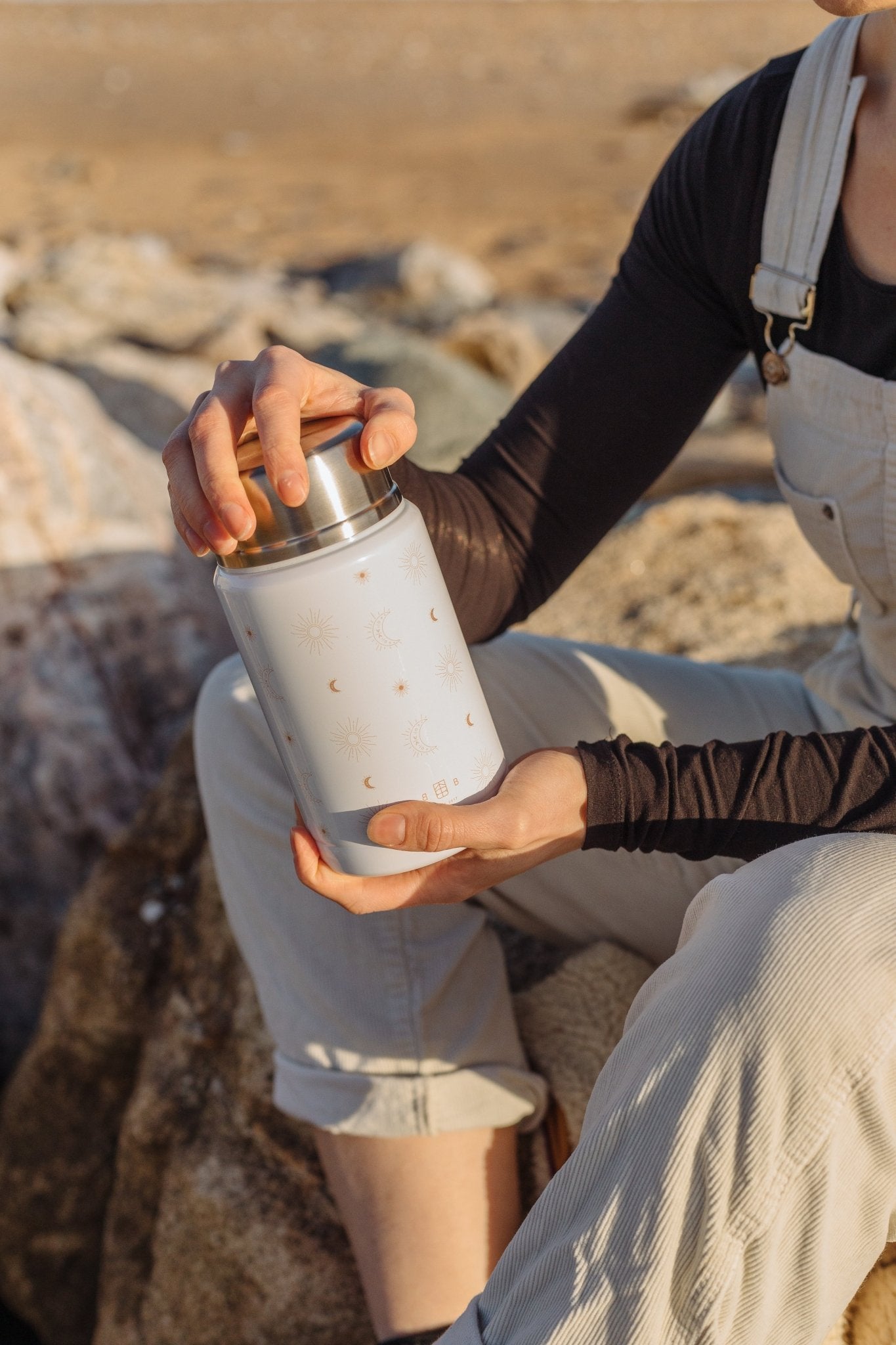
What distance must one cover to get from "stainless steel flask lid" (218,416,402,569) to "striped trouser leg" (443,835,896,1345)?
48cm

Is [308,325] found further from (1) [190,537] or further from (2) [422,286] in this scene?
(1) [190,537]

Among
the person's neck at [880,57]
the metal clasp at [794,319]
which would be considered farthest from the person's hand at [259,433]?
the person's neck at [880,57]

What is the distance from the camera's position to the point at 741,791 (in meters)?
1.15

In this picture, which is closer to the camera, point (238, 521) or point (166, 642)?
point (238, 521)

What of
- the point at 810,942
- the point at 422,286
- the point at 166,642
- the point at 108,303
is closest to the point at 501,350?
the point at 108,303

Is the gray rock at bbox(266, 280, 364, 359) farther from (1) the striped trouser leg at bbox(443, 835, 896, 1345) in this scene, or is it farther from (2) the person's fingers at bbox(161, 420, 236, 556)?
(1) the striped trouser leg at bbox(443, 835, 896, 1345)

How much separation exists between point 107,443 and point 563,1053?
207 cm

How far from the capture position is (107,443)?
117 inches

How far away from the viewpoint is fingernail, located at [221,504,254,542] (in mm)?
981

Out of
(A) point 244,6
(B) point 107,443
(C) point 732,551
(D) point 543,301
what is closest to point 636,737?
(C) point 732,551

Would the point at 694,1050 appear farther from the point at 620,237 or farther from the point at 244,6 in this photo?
the point at 244,6

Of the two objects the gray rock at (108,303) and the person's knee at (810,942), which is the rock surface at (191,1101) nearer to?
the person's knee at (810,942)

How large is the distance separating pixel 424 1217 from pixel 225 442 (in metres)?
0.88

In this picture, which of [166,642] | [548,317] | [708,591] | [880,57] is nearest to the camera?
[880,57]
